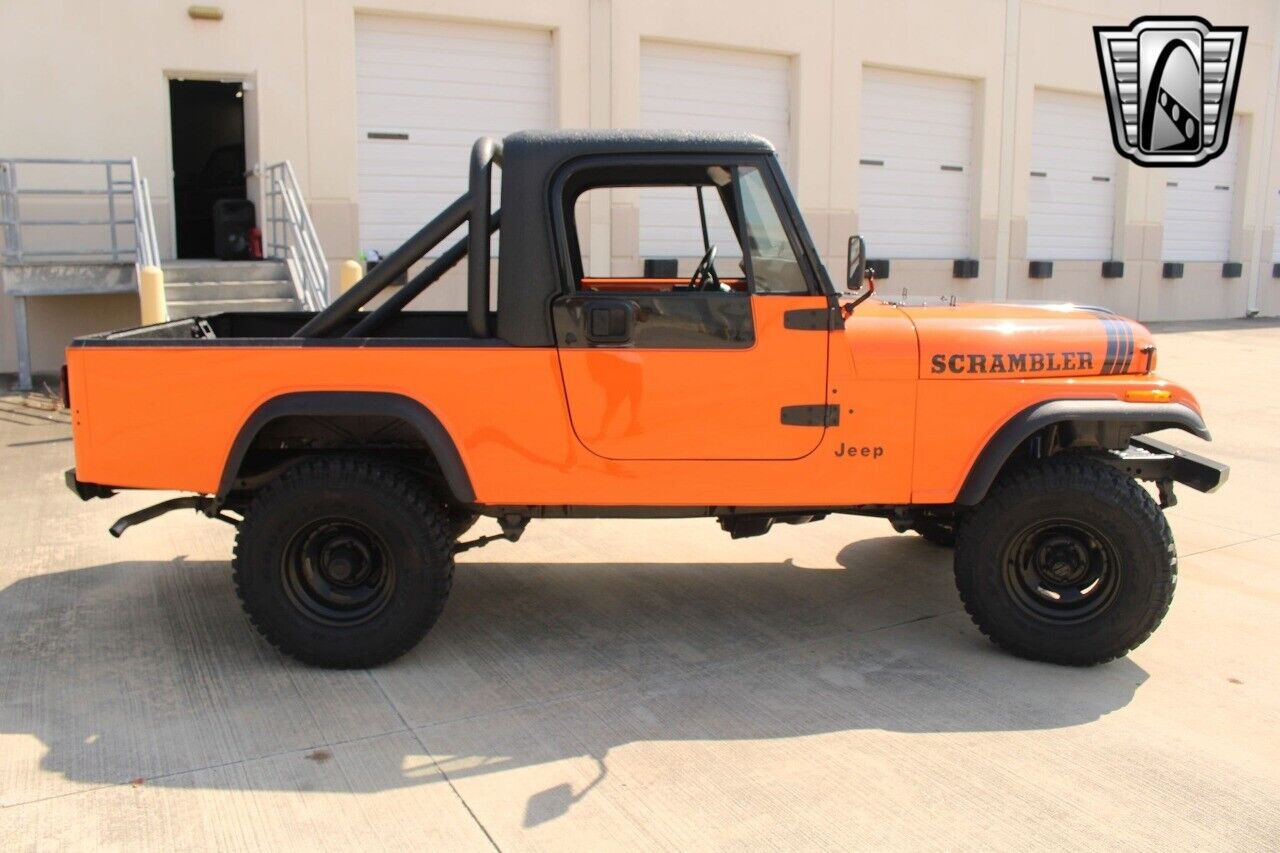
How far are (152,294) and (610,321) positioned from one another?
22.9 ft

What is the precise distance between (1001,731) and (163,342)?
339 cm

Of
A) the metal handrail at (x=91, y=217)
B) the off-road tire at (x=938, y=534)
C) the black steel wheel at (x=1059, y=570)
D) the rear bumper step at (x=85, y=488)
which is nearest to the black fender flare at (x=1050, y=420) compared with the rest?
the black steel wheel at (x=1059, y=570)

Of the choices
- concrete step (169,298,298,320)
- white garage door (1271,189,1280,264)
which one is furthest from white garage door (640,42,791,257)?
white garage door (1271,189,1280,264)

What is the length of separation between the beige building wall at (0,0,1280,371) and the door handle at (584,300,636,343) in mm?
9629

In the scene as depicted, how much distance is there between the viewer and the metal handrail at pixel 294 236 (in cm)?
1130

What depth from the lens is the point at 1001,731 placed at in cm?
390

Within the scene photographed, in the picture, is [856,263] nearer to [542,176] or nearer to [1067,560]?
[542,176]

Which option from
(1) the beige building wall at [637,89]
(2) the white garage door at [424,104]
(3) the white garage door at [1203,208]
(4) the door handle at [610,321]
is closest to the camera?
(4) the door handle at [610,321]

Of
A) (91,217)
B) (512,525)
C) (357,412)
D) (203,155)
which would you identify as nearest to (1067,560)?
(512,525)

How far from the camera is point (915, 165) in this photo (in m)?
17.5

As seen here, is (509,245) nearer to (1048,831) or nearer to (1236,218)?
(1048,831)

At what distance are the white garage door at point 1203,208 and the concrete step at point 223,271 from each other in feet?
54.5

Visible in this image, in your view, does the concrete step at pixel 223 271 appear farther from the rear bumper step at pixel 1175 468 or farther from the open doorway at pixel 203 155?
the rear bumper step at pixel 1175 468

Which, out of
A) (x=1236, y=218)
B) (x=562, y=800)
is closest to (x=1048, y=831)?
(x=562, y=800)
